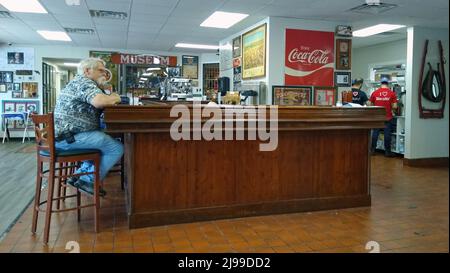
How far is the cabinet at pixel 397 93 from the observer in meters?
8.39

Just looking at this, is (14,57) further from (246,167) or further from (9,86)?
(246,167)

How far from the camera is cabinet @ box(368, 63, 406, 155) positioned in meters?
8.39

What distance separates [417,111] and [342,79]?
5.41 feet

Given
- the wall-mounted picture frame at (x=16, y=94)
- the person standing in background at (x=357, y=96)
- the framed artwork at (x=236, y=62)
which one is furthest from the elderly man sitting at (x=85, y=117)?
the wall-mounted picture frame at (x=16, y=94)

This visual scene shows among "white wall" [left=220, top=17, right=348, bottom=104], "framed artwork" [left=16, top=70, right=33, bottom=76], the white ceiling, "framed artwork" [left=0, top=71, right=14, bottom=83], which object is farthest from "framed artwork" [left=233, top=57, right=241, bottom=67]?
"framed artwork" [left=0, top=71, right=14, bottom=83]

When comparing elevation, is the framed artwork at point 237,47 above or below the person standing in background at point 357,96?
above

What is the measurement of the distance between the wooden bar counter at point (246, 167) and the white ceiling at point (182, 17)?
87.7 inches

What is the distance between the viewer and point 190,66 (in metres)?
12.0

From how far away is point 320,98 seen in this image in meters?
7.30

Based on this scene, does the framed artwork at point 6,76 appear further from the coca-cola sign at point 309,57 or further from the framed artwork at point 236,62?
the coca-cola sign at point 309,57

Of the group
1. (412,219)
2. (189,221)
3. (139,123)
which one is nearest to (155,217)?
(189,221)

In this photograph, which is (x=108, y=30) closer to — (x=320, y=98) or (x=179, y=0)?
(x=179, y=0)

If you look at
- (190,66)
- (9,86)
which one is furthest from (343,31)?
(9,86)

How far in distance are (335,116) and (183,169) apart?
1.60 metres
